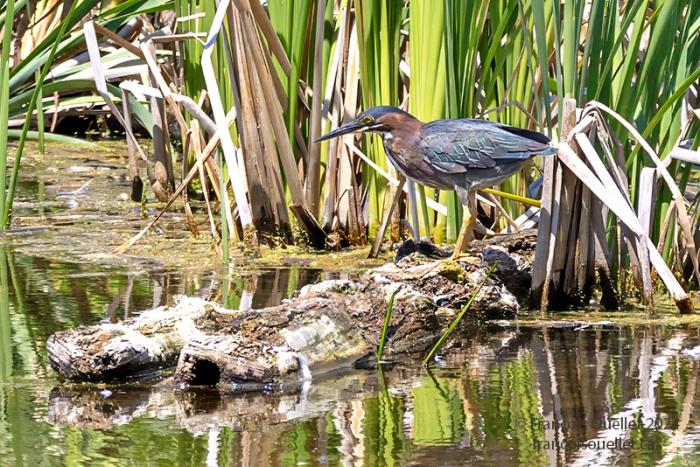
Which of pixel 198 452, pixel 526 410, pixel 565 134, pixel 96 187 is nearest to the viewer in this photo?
pixel 198 452

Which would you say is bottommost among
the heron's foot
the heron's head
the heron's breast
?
the heron's foot

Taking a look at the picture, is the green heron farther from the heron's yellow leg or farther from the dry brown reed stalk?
the dry brown reed stalk

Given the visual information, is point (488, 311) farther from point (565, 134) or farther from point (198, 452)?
point (198, 452)

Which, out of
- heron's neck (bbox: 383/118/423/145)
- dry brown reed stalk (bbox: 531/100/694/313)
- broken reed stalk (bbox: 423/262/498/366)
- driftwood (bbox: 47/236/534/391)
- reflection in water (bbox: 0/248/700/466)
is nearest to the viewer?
reflection in water (bbox: 0/248/700/466)

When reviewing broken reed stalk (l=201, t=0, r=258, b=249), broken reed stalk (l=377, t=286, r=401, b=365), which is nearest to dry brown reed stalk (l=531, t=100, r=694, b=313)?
broken reed stalk (l=377, t=286, r=401, b=365)

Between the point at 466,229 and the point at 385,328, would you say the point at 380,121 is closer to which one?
the point at 466,229

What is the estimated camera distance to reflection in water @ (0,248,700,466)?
299cm

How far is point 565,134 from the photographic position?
464 cm

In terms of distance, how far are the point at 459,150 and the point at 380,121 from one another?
435 mm

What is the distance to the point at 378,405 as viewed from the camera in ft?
11.4

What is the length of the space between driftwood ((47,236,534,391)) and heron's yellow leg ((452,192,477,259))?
0.10 metres

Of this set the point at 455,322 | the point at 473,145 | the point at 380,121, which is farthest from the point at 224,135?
the point at 455,322

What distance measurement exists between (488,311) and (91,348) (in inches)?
66.4

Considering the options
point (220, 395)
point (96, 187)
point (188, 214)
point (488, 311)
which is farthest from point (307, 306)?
point (96, 187)
